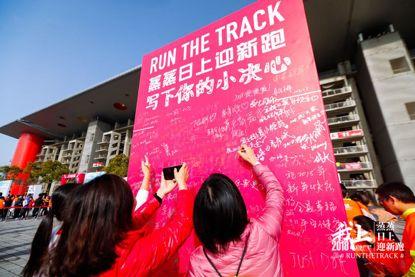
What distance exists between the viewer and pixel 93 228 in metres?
0.94

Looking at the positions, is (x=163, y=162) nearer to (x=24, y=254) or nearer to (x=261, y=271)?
(x=261, y=271)

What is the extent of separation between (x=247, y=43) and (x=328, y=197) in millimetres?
1559

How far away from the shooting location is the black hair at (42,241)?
1207mm

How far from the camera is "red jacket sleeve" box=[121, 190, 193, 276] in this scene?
91 cm

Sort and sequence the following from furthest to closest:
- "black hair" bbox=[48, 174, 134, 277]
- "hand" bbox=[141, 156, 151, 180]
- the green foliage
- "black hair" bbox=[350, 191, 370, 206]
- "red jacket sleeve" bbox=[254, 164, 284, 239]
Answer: the green foliage < "black hair" bbox=[350, 191, 370, 206] < "hand" bbox=[141, 156, 151, 180] < "red jacket sleeve" bbox=[254, 164, 284, 239] < "black hair" bbox=[48, 174, 134, 277]

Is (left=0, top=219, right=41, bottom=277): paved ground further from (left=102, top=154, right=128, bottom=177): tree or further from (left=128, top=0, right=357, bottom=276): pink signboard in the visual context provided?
(left=102, top=154, right=128, bottom=177): tree

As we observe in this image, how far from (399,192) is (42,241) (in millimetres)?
2555

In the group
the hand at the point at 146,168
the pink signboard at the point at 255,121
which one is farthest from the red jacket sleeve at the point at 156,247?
the hand at the point at 146,168

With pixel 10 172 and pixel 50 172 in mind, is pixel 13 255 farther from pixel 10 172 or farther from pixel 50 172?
pixel 10 172

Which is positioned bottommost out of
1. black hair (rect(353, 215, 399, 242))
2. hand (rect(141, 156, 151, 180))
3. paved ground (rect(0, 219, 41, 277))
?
paved ground (rect(0, 219, 41, 277))

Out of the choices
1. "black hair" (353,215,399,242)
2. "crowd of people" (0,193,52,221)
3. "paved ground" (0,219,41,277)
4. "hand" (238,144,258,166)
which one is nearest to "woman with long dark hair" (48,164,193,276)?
"hand" (238,144,258,166)

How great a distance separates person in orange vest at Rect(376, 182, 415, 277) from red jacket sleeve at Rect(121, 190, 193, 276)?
148 centimetres

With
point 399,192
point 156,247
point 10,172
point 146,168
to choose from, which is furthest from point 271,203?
point 10,172

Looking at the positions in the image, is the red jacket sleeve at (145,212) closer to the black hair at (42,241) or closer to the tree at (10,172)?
the black hair at (42,241)
